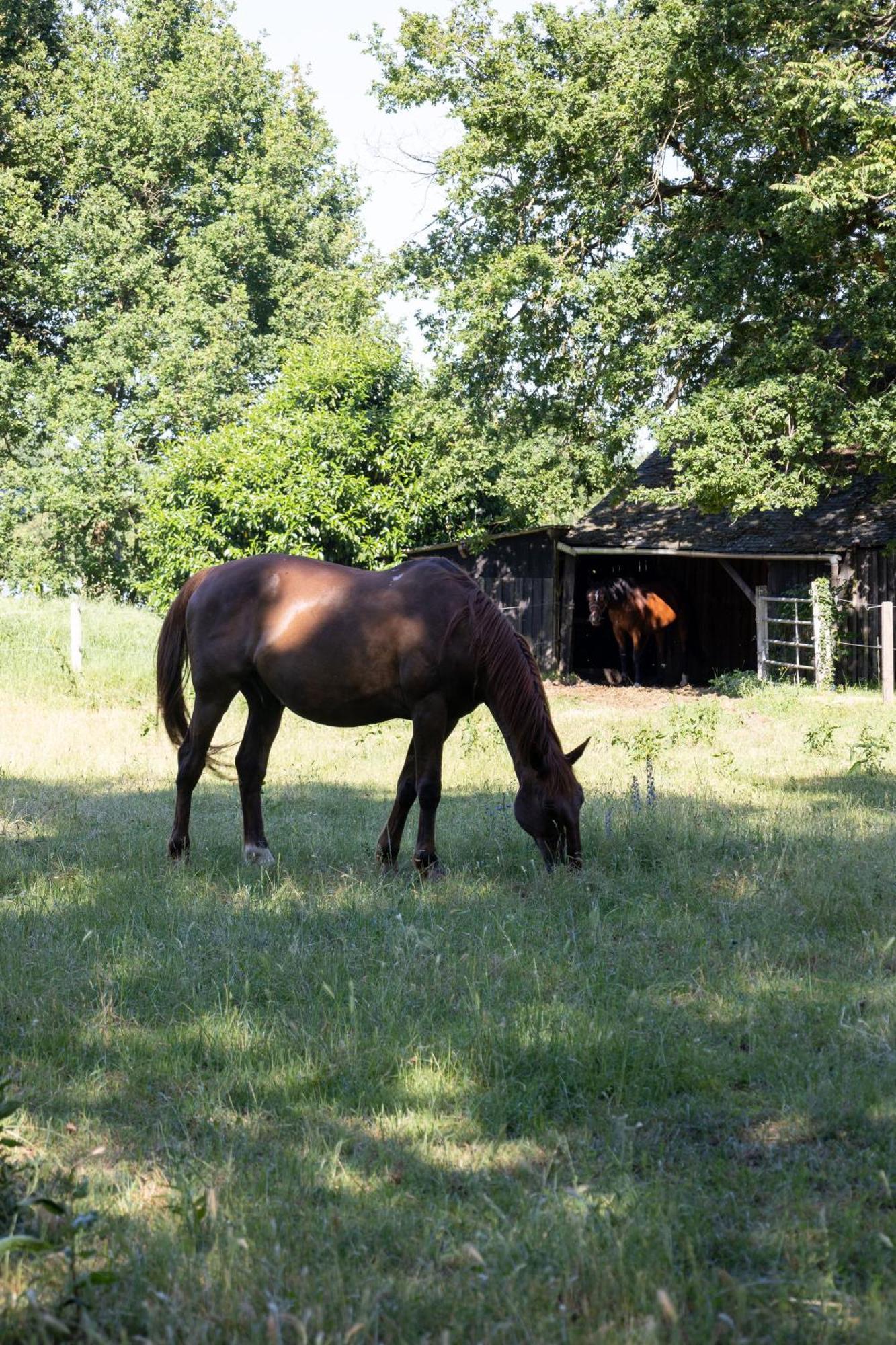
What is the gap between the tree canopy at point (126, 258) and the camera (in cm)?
3123

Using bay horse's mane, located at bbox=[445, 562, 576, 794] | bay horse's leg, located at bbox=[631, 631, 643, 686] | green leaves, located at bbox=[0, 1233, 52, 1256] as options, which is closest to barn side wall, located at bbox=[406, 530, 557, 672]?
bay horse's leg, located at bbox=[631, 631, 643, 686]

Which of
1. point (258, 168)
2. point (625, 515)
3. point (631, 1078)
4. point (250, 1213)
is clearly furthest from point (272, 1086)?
point (258, 168)

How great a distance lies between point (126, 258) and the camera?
32250mm

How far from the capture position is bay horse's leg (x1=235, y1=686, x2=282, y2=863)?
7.45 metres

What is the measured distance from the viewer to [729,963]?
16.4 feet

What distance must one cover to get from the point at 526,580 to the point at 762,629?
5233 mm

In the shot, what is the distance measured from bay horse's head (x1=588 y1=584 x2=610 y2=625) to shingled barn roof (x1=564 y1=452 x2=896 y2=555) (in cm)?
83

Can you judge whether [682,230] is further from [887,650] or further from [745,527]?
[887,650]

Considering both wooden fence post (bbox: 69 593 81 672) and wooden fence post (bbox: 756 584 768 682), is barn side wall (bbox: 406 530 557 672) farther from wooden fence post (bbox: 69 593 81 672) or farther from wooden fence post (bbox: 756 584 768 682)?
wooden fence post (bbox: 69 593 81 672)

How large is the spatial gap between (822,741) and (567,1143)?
9263 millimetres

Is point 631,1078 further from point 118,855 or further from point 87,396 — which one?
point 87,396

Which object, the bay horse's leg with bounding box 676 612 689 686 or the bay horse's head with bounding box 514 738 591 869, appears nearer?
the bay horse's head with bounding box 514 738 591 869

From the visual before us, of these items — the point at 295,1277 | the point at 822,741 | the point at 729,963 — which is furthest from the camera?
the point at 822,741

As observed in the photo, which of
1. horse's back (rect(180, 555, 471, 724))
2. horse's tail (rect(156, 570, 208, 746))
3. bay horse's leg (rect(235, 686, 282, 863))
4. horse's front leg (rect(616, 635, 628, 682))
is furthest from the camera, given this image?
horse's front leg (rect(616, 635, 628, 682))
